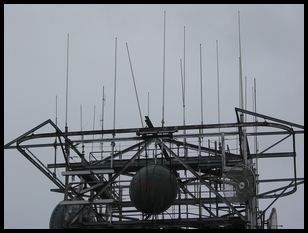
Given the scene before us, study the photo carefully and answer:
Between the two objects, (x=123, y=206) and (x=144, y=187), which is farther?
(x=123, y=206)

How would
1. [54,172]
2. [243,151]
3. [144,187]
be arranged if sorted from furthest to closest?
[54,172] < [243,151] < [144,187]

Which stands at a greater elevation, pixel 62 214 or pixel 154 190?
pixel 154 190

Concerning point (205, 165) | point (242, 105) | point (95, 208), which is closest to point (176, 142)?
point (205, 165)

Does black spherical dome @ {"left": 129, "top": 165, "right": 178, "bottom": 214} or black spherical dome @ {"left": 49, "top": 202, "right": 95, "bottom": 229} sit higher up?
black spherical dome @ {"left": 129, "top": 165, "right": 178, "bottom": 214}

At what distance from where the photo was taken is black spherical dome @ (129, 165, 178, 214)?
24.7 m

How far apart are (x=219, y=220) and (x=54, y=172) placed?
769cm

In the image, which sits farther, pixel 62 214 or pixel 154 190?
pixel 62 214

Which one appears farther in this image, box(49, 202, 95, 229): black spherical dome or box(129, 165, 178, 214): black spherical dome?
box(49, 202, 95, 229): black spherical dome

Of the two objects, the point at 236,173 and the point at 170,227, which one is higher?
the point at 236,173

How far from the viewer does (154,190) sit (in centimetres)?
2466

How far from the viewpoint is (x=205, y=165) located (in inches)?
1123

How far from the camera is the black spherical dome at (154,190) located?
2466cm

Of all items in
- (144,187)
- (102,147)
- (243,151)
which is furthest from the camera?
(102,147)

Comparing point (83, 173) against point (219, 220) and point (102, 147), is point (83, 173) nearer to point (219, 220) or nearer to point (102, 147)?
point (102, 147)
